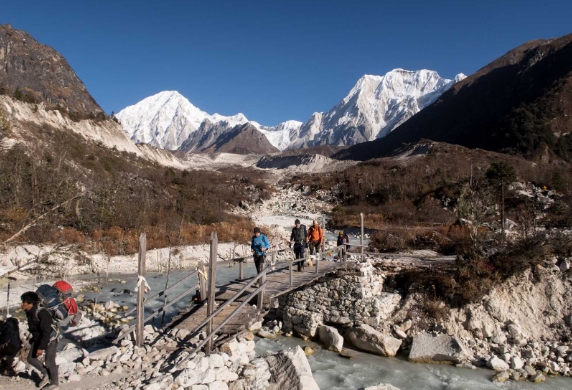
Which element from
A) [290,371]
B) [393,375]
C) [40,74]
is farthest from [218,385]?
[40,74]

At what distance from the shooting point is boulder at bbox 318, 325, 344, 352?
10.8m

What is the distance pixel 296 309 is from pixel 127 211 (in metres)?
17.6

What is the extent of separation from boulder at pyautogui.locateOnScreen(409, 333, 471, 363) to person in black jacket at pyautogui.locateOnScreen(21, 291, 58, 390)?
832cm

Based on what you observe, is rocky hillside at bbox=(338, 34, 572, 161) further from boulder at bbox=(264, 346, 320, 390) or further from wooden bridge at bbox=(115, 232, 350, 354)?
boulder at bbox=(264, 346, 320, 390)

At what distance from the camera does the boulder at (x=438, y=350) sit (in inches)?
393

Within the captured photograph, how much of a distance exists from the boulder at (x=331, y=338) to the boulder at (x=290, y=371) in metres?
3.48

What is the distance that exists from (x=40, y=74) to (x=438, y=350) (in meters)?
68.5

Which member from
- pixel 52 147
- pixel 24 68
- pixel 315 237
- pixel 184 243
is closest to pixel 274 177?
pixel 24 68

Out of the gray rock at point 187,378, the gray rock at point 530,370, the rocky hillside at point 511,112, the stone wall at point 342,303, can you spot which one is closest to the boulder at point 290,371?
the gray rock at point 187,378

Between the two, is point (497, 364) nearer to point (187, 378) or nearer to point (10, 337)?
point (187, 378)

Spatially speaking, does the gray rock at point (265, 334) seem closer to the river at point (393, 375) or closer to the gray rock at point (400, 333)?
the river at point (393, 375)

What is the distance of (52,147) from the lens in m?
32.8

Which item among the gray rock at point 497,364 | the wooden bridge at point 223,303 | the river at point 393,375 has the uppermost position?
the wooden bridge at point 223,303

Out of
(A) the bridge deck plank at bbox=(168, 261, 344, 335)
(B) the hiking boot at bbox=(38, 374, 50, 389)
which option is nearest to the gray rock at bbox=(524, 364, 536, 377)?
(A) the bridge deck plank at bbox=(168, 261, 344, 335)
